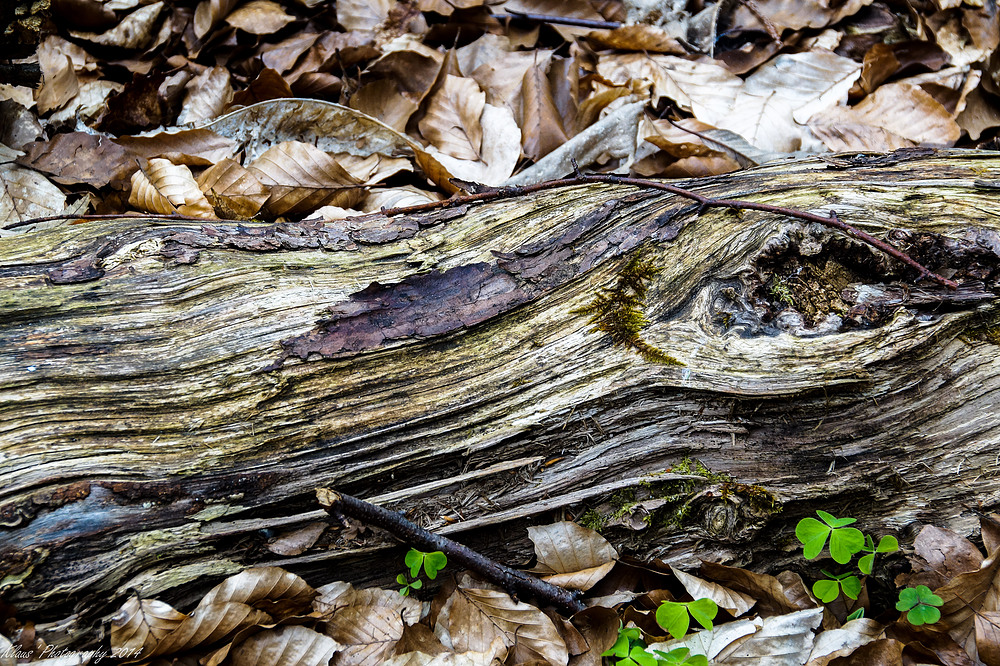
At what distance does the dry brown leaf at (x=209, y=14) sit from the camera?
315cm

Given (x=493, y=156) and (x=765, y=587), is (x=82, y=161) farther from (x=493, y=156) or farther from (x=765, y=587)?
(x=765, y=587)

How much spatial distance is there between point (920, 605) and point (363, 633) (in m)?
1.35

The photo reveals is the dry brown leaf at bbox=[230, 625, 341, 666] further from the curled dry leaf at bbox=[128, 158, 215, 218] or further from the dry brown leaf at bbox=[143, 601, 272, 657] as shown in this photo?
the curled dry leaf at bbox=[128, 158, 215, 218]

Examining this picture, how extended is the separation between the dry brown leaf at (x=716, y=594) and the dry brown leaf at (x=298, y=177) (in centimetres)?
183

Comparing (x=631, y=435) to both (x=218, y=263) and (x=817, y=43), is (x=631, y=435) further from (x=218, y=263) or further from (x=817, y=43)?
(x=817, y=43)

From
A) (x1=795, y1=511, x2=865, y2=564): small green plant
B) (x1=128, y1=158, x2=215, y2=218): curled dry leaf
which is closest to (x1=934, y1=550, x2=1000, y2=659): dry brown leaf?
(x1=795, y1=511, x2=865, y2=564): small green plant

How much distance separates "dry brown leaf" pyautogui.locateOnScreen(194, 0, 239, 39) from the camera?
10.3ft

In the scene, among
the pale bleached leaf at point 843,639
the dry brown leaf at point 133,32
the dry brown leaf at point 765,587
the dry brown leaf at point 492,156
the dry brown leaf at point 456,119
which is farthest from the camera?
the dry brown leaf at point 133,32

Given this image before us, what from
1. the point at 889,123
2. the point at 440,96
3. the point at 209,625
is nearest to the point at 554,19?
the point at 440,96

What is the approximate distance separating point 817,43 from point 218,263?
3124mm

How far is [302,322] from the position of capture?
158 centimetres

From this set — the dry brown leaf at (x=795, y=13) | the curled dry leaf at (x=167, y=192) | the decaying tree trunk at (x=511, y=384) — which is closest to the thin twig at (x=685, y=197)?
the decaying tree trunk at (x=511, y=384)

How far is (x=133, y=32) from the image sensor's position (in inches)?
125

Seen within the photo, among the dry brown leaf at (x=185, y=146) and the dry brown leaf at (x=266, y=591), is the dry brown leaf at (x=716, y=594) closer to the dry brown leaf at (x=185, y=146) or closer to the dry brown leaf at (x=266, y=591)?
the dry brown leaf at (x=266, y=591)
